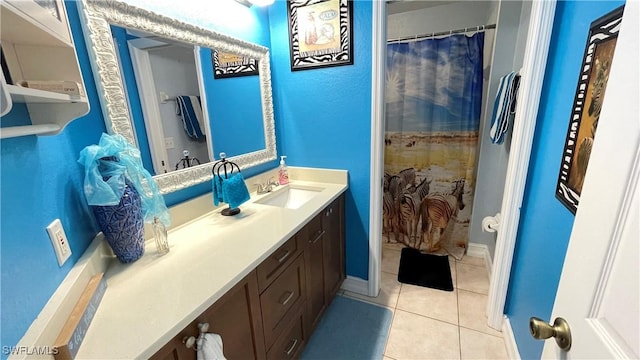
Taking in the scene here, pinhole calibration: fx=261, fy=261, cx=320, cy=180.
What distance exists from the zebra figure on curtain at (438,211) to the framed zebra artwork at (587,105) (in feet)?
5.02

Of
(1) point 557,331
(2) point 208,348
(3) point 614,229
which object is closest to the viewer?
(3) point 614,229

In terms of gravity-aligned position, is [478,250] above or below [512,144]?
below

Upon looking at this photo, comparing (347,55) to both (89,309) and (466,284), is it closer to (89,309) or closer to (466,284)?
(89,309)

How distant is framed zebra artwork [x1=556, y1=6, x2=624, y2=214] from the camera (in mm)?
744

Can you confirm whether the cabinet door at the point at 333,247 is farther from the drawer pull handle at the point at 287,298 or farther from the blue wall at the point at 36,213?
the blue wall at the point at 36,213

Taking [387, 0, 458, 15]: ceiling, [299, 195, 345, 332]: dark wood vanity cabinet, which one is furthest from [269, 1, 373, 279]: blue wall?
[387, 0, 458, 15]: ceiling

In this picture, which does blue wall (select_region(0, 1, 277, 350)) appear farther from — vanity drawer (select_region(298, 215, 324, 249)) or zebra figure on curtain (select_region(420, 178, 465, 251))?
zebra figure on curtain (select_region(420, 178, 465, 251))

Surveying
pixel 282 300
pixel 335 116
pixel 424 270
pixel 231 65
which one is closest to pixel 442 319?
pixel 424 270

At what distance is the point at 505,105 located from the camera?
5.90ft

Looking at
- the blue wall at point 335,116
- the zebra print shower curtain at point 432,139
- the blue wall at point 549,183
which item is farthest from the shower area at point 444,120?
the blue wall at point 549,183

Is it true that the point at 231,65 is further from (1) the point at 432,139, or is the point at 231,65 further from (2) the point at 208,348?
(1) the point at 432,139

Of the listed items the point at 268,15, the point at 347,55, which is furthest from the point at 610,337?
the point at 268,15

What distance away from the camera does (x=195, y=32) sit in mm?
1336

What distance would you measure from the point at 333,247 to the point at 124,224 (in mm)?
1220
